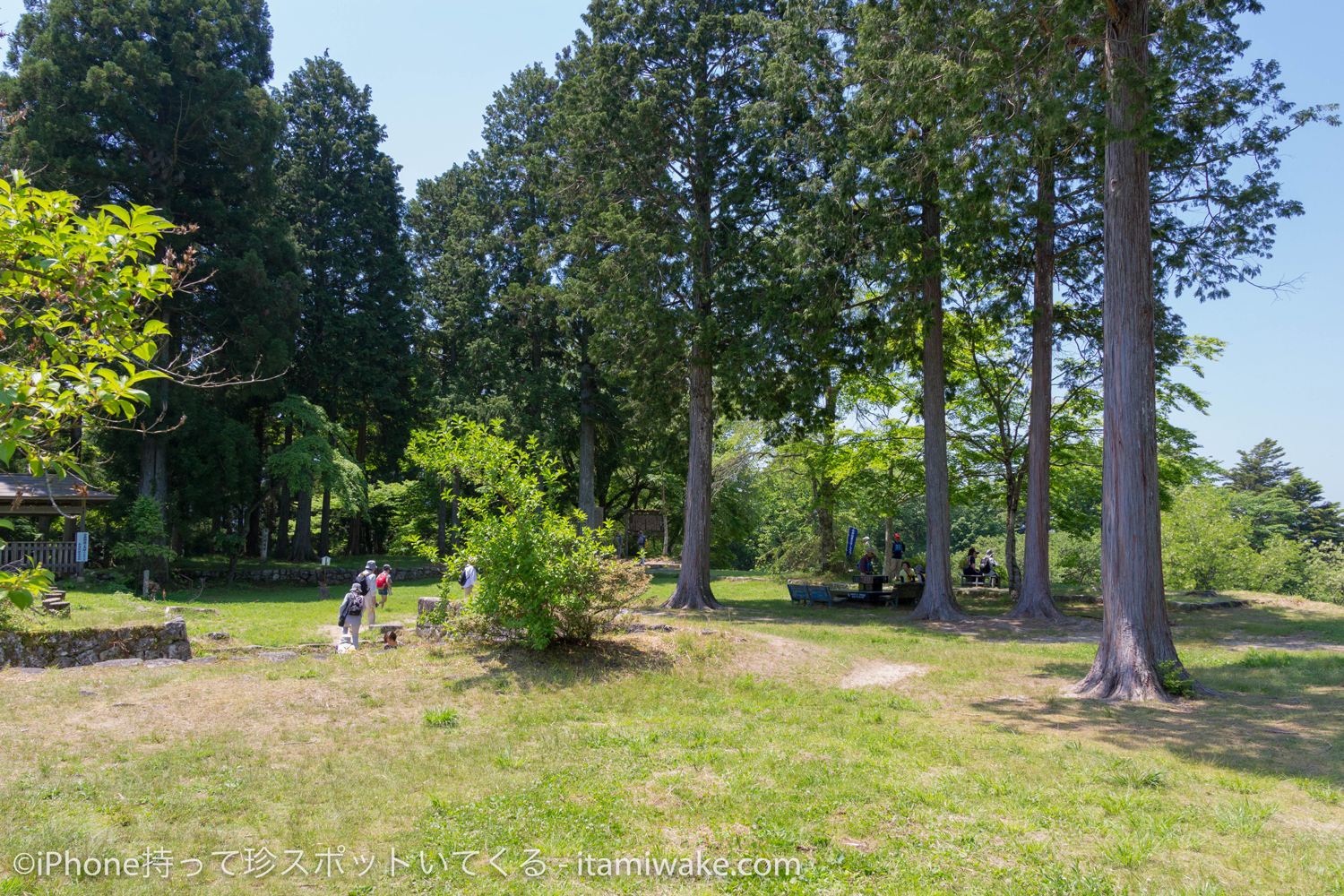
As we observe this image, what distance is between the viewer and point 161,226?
3.16 metres

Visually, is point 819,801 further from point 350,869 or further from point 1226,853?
point 350,869

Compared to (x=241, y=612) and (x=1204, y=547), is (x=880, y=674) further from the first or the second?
(x=1204, y=547)

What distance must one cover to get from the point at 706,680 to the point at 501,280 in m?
23.9

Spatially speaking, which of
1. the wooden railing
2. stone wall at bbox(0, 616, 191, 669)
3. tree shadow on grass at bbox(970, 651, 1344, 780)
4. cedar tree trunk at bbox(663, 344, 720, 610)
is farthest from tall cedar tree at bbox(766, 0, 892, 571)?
the wooden railing

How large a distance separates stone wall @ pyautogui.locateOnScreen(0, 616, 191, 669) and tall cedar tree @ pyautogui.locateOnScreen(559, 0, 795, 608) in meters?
10.7

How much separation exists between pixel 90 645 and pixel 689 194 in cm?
1535

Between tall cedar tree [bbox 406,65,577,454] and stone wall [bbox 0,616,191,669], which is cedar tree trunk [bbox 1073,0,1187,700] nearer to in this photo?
stone wall [bbox 0,616,191,669]

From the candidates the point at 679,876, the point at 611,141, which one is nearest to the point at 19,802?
the point at 679,876

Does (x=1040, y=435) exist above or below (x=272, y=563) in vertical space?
above

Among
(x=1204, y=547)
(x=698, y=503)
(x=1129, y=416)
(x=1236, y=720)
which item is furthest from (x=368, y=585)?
(x=1204, y=547)

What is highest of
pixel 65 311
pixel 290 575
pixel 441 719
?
pixel 65 311

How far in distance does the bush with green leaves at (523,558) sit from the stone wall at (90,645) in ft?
14.5

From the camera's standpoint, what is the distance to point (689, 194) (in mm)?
19453

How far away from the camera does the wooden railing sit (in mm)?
20875
